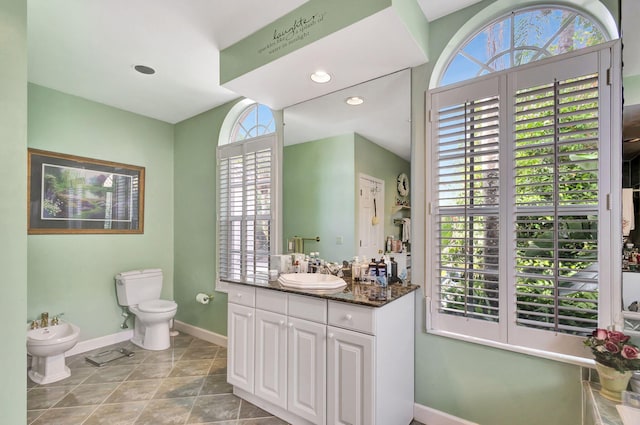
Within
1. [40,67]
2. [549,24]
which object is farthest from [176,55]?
[549,24]

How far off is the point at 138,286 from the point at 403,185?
3142mm

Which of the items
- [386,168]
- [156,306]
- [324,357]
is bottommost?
[156,306]

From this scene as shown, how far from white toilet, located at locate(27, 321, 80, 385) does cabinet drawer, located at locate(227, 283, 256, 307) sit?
1592 mm

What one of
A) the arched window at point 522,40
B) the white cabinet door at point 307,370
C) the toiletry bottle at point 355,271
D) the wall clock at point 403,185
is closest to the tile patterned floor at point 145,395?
the white cabinet door at point 307,370

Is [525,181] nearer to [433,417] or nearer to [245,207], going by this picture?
[433,417]

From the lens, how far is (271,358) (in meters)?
2.12

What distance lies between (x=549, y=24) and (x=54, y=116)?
422 cm

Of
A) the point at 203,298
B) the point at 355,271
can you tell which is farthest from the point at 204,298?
the point at 355,271

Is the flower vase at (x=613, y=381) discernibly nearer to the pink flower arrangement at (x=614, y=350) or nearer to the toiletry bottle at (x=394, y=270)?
the pink flower arrangement at (x=614, y=350)

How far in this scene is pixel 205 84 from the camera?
303 cm

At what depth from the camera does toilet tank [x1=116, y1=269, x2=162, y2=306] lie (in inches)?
135

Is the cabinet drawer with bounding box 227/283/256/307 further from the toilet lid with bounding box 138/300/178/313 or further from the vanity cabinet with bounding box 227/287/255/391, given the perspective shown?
the toilet lid with bounding box 138/300/178/313

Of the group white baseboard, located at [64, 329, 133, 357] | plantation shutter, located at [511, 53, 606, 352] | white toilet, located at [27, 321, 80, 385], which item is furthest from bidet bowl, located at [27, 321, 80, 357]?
plantation shutter, located at [511, 53, 606, 352]

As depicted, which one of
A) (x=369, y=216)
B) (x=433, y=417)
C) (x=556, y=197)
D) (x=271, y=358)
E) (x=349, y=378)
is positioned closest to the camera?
(x=556, y=197)
